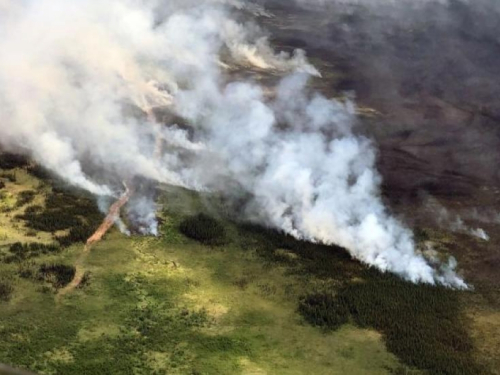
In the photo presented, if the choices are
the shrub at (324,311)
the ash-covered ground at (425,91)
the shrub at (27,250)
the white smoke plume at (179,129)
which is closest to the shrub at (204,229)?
the white smoke plume at (179,129)

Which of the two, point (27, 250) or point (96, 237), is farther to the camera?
point (96, 237)

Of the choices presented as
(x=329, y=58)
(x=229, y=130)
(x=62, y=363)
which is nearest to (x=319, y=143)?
(x=229, y=130)

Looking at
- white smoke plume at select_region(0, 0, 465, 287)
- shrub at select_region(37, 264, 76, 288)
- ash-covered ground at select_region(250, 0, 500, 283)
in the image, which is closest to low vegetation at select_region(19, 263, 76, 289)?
shrub at select_region(37, 264, 76, 288)

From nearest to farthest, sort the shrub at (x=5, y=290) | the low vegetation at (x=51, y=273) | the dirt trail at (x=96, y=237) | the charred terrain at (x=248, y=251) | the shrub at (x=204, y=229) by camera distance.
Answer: the charred terrain at (x=248, y=251) < the shrub at (x=5, y=290) < the dirt trail at (x=96, y=237) < the low vegetation at (x=51, y=273) < the shrub at (x=204, y=229)

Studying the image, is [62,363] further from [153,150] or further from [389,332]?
[153,150]

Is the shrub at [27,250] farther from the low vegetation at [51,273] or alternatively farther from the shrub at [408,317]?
the shrub at [408,317]

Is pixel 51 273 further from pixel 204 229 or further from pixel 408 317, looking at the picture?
pixel 408 317

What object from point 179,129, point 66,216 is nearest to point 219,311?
point 66,216

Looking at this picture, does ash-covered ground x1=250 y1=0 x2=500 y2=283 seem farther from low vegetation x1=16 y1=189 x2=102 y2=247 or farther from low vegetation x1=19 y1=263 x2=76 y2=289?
low vegetation x1=19 y1=263 x2=76 y2=289
